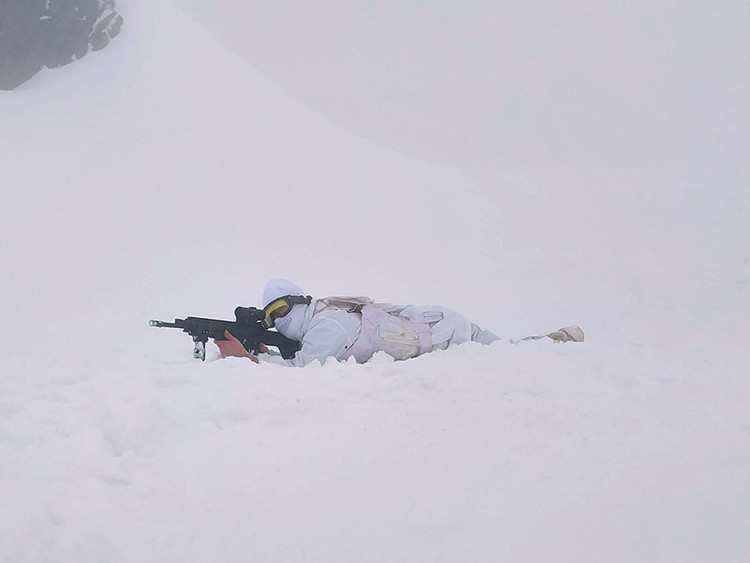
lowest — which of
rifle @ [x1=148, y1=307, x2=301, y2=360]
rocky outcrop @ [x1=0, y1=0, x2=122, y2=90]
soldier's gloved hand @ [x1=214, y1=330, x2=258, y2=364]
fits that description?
soldier's gloved hand @ [x1=214, y1=330, x2=258, y2=364]

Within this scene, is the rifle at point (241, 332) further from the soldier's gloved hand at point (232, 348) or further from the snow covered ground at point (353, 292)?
the snow covered ground at point (353, 292)

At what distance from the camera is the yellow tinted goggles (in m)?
4.21

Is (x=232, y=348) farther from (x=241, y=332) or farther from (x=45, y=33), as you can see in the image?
(x=45, y=33)

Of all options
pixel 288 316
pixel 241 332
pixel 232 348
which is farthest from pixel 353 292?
pixel 232 348

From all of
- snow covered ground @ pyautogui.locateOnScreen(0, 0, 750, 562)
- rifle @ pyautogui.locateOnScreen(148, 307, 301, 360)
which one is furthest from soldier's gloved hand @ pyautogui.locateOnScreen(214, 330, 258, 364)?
snow covered ground @ pyautogui.locateOnScreen(0, 0, 750, 562)

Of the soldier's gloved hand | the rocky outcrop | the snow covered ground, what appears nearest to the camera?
the snow covered ground

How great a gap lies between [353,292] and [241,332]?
4.29 m

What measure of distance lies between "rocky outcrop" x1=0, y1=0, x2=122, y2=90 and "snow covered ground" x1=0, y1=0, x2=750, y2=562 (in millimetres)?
279

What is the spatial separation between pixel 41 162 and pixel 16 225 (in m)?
1.59

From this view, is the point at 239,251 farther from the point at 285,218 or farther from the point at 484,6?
the point at 484,6

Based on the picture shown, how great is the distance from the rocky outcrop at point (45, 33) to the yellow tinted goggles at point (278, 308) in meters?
9.23

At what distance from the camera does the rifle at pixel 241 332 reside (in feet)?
13.3

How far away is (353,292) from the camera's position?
27.6 ft

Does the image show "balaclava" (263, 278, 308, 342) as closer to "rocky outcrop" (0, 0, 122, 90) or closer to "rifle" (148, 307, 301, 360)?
"rifle" (148, 307, 301, 360)
